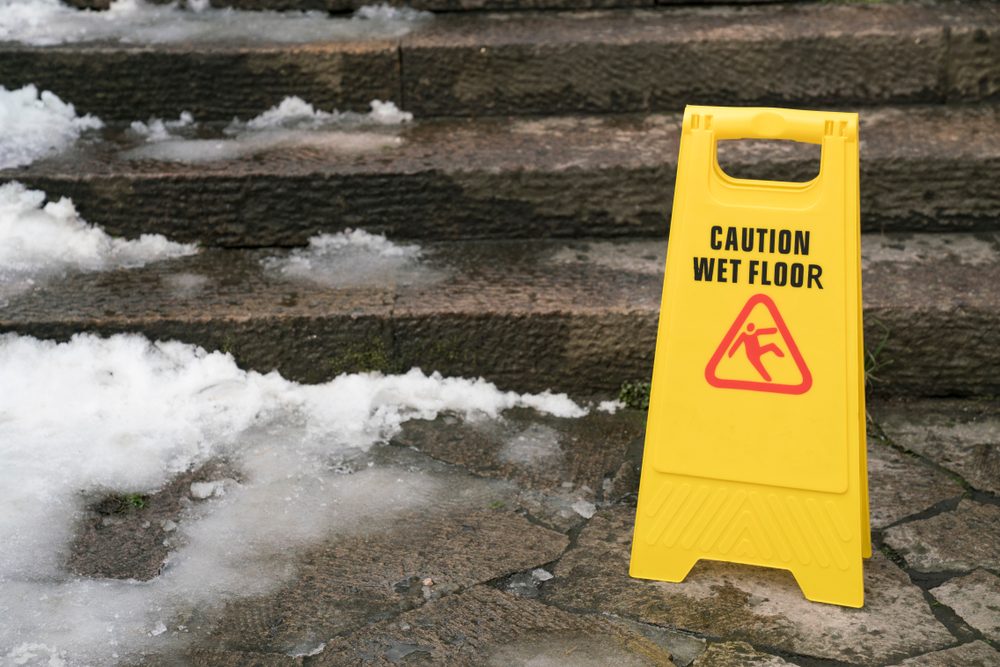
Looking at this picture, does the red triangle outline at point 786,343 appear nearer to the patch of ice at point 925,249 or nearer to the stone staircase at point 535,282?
the stone staircase at point 535,282

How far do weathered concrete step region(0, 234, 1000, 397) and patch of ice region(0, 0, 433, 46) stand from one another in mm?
1189

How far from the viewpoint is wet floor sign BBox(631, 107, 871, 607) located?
6.14 ft

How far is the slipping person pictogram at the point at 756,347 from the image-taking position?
190 cm

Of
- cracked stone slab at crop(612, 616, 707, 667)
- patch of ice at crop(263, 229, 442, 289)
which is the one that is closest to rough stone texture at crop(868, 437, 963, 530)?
cracked stone slab at crop(612, 616, 707, 667)

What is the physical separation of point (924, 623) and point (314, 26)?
3.19 metres

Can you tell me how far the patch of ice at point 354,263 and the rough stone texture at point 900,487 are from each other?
1.53 m

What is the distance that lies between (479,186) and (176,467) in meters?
1.41

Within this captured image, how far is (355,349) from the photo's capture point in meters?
2.74

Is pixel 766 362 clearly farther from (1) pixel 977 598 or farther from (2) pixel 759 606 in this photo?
(1) pixel 977 598

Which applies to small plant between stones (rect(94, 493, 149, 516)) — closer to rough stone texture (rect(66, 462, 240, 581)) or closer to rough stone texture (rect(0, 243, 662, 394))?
rough stone texture (rect(66, 462, 240, 581))

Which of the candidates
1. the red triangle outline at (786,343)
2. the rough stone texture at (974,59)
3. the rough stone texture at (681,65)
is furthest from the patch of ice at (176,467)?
the rough stone texture at (974,59)

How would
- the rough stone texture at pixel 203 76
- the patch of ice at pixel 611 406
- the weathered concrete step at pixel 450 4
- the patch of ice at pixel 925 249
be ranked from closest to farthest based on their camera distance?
the patch of ice at pixel 611 406 < the patch of ice at pixel 925 249 < the rough stone texture at pixel 203 76 < the weathered concrete step at pixel 450 4

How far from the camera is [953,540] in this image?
7.00ft

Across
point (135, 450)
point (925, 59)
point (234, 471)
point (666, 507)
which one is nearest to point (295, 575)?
point (234, 471)
